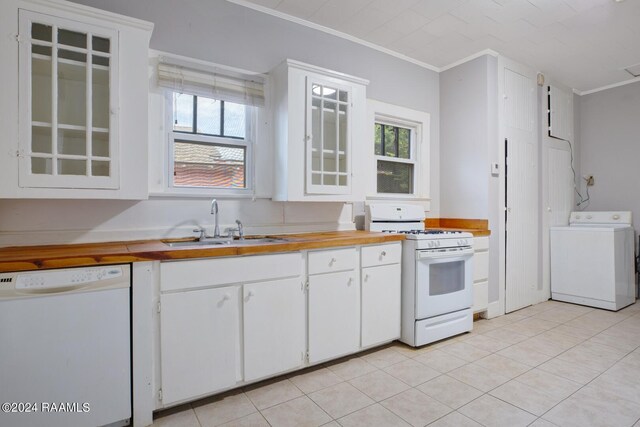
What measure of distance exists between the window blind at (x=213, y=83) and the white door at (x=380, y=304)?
5.23 ft

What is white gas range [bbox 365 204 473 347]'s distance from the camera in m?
2.63

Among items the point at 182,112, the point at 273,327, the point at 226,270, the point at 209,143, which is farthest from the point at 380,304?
the point at 182,112

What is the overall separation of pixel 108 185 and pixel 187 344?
970 millimetres

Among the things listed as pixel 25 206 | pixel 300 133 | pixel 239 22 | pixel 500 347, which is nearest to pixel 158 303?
pixel 25 206

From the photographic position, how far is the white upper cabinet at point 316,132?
97.8 inches

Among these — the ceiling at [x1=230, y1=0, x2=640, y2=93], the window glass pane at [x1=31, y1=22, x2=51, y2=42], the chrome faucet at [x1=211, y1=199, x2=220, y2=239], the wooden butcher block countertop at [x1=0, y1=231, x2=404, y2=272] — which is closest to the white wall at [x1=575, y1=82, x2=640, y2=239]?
the ceiling at [x1=230, y1=0, x2=640, y2=93]

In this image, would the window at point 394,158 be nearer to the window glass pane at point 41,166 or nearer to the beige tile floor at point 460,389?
the beige tile floor at point 460,389

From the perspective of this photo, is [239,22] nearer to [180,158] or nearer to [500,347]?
[180,158]

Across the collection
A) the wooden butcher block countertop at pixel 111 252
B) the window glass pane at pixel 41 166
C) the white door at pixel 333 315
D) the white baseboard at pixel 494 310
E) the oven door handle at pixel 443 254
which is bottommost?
the white baseboard at pixel 494 310

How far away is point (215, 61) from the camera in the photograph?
245 cm

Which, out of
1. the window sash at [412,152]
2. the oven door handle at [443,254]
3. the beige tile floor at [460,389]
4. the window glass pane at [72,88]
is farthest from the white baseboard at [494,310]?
the window glass pane at [72,88]

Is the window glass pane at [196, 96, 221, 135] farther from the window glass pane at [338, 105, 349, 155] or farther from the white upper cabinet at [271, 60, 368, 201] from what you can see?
the window glass pane at [338, 105, 349, 155]

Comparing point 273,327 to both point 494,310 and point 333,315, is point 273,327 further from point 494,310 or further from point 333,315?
point 494,310

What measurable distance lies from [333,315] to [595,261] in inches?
131
